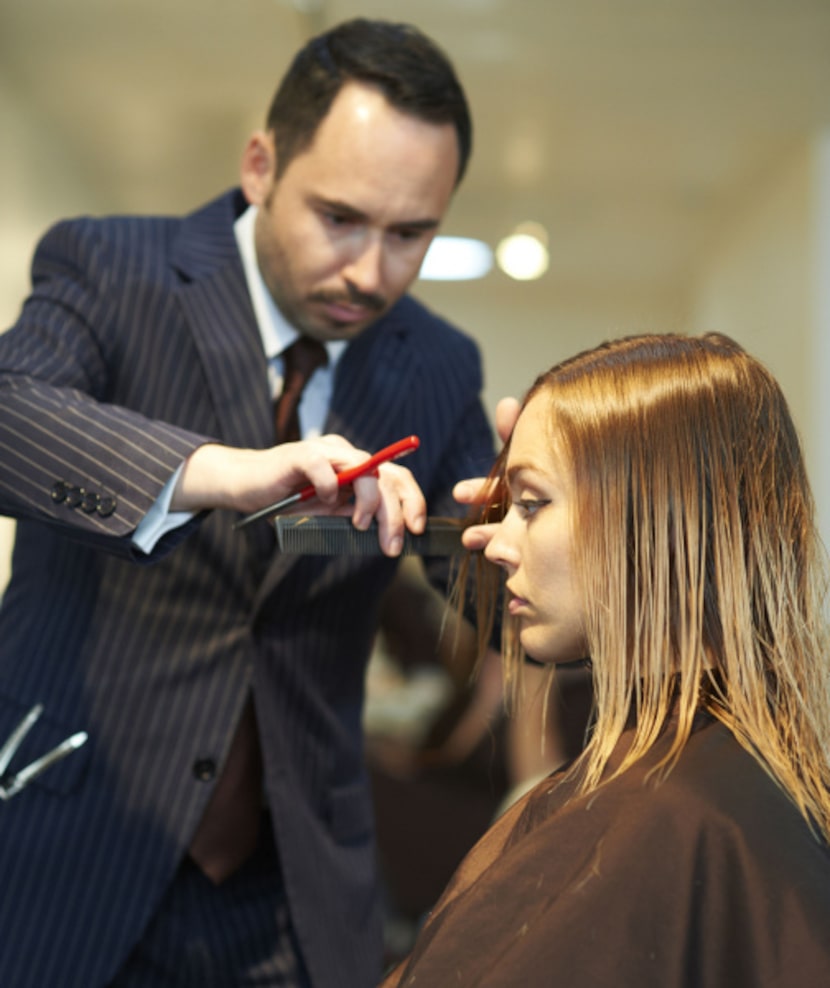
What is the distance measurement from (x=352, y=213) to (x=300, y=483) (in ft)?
1.43

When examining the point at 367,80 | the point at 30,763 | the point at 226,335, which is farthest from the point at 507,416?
the point at 30,763

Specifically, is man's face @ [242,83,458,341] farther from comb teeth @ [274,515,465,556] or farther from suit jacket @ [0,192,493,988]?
comb teeth @ [274,515,465,556]

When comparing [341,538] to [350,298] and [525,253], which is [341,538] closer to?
[350,298]

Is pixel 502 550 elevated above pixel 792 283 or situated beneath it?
situated beneath

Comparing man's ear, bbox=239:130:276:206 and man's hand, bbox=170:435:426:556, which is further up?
man's ear, bbox=239:130:276:206

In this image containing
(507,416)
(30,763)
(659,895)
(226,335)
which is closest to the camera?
(659,895)

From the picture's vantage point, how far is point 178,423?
1.53m

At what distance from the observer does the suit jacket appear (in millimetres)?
1426

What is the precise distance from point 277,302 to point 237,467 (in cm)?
45

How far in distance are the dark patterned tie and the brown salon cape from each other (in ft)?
2.20

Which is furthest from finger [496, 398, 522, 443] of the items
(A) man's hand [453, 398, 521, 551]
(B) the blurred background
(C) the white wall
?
(C) the white wall

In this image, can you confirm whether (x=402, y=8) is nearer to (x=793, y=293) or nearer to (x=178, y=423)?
(x=793, y=293)

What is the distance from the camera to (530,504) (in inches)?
46.8

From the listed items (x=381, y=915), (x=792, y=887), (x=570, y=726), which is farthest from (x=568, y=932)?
(x=570, y=726)
